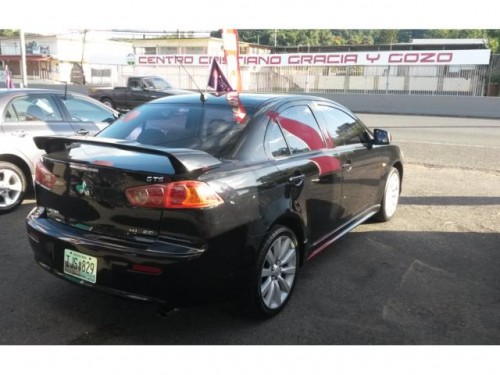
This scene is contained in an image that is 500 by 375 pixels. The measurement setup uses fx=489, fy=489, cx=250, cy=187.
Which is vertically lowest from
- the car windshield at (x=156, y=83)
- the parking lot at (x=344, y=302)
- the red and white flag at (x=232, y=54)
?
the parking lot at (x=344, y=302)

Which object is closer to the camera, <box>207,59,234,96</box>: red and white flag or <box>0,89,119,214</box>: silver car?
<box>0,89,119,214</box>: silver car

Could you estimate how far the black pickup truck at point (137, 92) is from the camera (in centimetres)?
1963

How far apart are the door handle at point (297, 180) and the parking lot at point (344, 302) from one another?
92cm

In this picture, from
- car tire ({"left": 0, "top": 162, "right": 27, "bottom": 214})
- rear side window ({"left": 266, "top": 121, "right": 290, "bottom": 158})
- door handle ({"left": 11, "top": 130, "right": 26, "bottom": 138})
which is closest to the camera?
rear side window ({"left": 266, "top": 121, "right": 290, "bottom": 158})

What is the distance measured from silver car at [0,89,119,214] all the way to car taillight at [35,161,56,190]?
2.18 m

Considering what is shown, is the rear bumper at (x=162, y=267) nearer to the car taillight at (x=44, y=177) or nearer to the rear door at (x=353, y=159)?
the car taillight at (x=44, y=177)

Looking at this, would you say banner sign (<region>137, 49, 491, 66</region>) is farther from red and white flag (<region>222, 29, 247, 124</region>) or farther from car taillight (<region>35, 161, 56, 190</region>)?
car taillight (<region>35, 161, 56, 190</region>)

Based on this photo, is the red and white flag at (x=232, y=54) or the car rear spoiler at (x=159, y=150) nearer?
the car rear spoiler at (x=159, y=150)

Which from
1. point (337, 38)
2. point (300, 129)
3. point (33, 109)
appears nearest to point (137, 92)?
point (33, 109)

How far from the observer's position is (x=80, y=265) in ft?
10.4

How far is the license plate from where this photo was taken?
10.2 ft

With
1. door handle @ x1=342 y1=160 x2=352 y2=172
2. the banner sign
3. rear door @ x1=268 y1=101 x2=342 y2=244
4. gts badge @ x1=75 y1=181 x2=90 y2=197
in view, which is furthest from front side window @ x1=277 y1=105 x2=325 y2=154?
the banner sign

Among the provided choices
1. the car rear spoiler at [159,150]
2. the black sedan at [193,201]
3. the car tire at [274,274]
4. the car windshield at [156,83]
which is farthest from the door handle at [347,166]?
the car windshield at [156,83]

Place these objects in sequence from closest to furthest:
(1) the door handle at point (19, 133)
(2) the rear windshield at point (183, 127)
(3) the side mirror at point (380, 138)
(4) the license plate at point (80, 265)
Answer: (4) the license plate at point (80, 265)
(2) the rear windshield at point (183, 127)
(3) the side mirror at point (380, 138)
(1) the door handle at point (19, 133)
